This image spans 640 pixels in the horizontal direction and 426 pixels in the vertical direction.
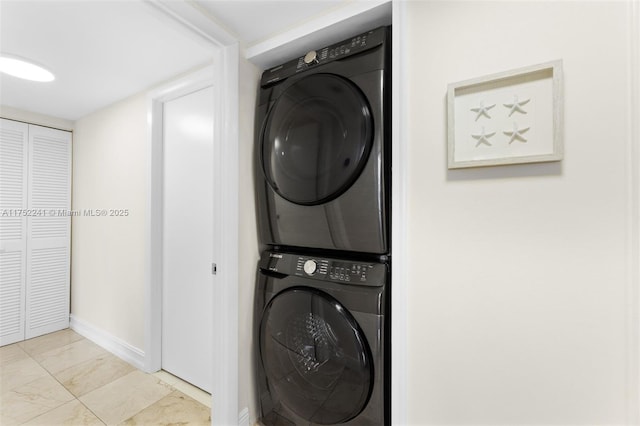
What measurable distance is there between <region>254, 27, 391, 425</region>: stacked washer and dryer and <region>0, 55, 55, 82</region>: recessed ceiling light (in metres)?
1.61

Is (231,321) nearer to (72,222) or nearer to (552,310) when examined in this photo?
(552,310)

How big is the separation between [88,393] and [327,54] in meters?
2.62

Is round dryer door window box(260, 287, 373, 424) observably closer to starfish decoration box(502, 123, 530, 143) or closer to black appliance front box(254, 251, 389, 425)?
black appliance front box(254, 251, 389, 425)

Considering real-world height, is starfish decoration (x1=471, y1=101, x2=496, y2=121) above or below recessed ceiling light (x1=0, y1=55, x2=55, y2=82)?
below

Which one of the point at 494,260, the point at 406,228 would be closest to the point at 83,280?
the point at 406,228

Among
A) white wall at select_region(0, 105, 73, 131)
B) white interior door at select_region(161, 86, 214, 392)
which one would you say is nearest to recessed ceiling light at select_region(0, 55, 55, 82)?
white interior door at select_region(161, 86, 214, 392)

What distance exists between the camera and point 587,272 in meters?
0.81

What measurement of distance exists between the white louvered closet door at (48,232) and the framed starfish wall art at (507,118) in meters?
3.74

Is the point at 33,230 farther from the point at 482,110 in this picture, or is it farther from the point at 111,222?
the point at 482,110

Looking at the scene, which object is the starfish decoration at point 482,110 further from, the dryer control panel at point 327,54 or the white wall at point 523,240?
the dryer control panel at point 327,54

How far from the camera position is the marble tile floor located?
1645 mm

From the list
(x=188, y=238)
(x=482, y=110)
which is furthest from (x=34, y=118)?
(x=482, y=110)

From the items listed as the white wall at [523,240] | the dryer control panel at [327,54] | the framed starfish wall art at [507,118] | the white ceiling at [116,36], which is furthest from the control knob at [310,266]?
the white ceiling at [116,36]

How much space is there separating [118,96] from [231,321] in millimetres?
2198
